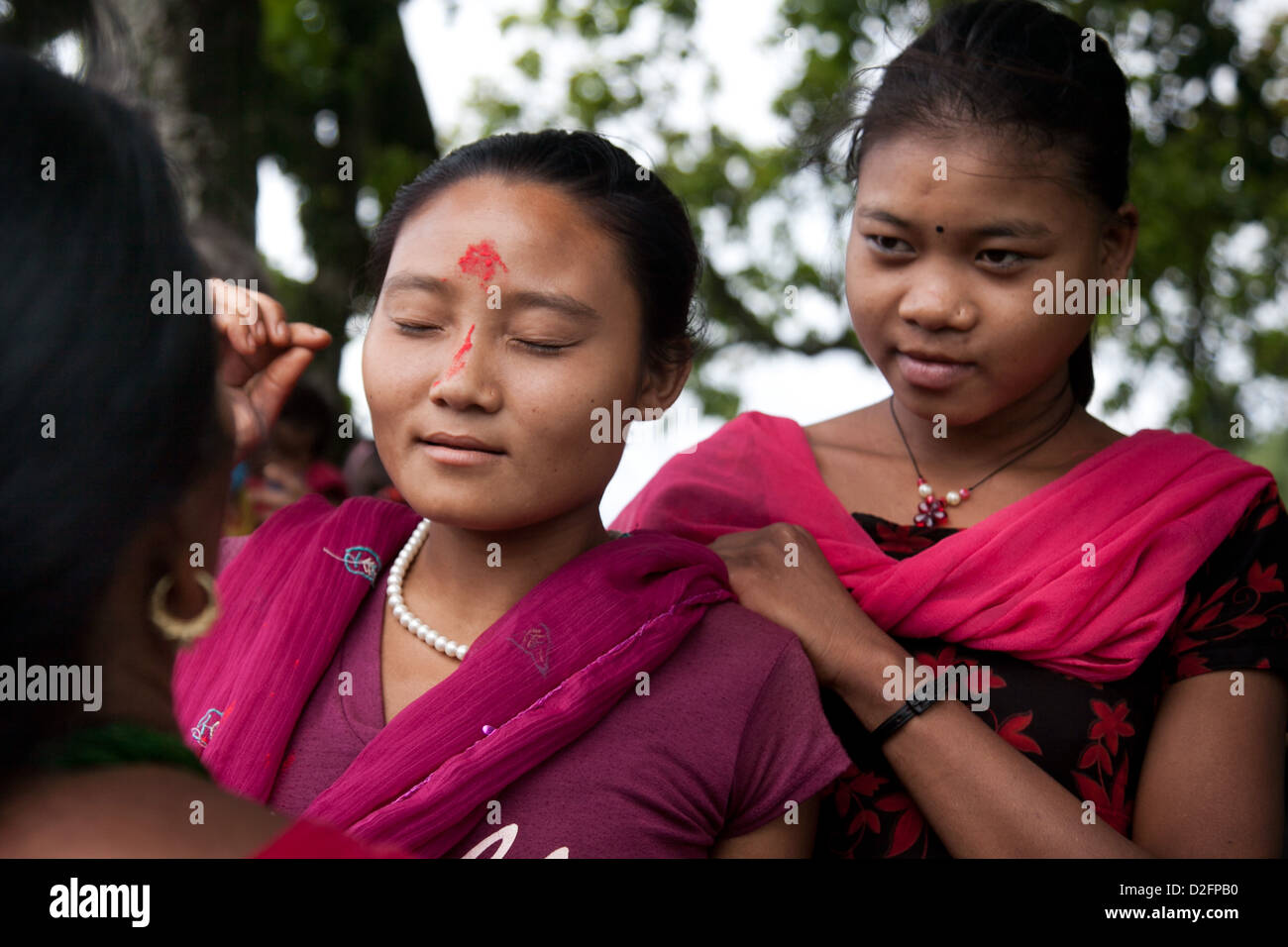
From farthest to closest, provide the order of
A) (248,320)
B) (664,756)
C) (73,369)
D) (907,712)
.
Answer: (248,320), (907,712), (664,756), (73,369)

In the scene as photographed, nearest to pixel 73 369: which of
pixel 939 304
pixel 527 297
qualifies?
pixel 527 297

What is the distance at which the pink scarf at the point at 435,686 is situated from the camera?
1.76 m

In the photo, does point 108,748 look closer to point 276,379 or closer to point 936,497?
point 276,379

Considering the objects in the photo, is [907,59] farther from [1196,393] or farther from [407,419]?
[1196,393]

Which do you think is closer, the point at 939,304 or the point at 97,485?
the point at 97,485

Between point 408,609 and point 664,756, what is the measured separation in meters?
0.52

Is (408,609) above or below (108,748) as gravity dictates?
above

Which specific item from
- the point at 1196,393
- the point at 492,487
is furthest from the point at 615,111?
the point at 492,487

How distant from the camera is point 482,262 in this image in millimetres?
1981

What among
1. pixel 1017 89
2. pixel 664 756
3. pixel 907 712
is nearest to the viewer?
pixel 664 756

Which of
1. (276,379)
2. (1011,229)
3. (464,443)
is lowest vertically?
(464,443)

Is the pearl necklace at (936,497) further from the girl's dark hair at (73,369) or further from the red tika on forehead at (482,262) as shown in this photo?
the girl's dark hair at (73,369)

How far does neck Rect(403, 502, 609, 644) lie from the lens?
206 cm

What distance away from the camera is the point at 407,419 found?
196cm
